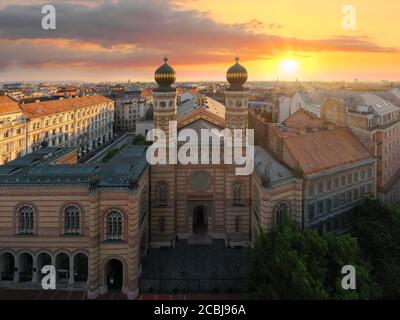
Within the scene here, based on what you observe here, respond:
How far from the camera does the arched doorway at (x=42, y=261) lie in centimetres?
4040

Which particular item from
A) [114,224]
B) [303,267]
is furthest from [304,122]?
[303,267]

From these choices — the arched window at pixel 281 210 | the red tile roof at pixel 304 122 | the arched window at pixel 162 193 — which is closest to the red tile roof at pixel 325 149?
the red tile roof at pixel 304 122

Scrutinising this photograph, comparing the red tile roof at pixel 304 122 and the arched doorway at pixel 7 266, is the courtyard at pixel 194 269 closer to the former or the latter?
the arched doorway at pixel 7 266

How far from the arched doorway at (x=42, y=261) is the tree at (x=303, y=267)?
2056cm

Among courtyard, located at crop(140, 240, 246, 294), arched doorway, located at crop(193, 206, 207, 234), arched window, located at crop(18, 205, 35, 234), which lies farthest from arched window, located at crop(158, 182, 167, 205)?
arched window, located at crop(18, 205, 35, 234)

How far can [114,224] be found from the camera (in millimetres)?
39250

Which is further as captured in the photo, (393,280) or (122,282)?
(122,282)

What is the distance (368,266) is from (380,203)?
14865mm

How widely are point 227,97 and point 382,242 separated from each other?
23.0 meters

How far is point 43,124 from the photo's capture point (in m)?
88.8

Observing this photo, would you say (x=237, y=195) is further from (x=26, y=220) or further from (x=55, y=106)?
(x=55, y=106)

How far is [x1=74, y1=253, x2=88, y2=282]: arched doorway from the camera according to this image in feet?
133
